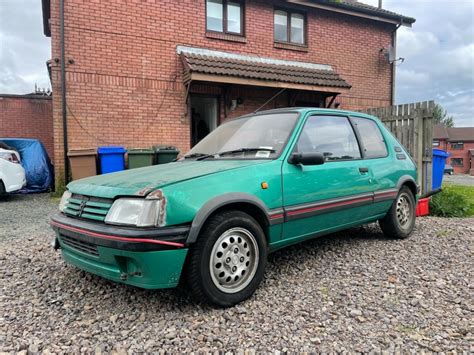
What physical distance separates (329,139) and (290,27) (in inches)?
337

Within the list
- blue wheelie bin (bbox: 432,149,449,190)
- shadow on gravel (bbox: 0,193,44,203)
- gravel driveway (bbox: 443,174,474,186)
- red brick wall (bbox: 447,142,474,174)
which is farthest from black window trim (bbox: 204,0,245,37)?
red brick wall (bbox: 447,142,474,174)

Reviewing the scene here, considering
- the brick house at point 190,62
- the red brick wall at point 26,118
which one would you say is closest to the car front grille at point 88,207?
the brick house at point 190,62

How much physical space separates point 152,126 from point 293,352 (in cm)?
770

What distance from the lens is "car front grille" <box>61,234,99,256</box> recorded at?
101 inches

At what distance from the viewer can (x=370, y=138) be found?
4.31 meters

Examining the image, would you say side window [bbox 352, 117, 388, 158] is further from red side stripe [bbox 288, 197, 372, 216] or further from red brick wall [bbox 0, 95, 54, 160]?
red brick wall [bbox 0, 95, 54, 160]

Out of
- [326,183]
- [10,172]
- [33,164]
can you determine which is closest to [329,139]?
[326,183]

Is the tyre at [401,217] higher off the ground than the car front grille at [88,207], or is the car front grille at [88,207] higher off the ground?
the car front grille at [88,207]

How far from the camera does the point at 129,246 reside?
2322mm

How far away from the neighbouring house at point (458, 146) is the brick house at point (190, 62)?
49.6 meters

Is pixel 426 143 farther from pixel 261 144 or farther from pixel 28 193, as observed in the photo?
pixel 28 193

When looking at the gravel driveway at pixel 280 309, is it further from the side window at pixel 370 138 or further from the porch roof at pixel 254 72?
the porch roof at pixel 254 72

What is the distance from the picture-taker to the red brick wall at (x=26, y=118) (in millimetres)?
12469

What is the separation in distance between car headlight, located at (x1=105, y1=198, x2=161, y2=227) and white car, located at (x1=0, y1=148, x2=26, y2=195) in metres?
7.03
